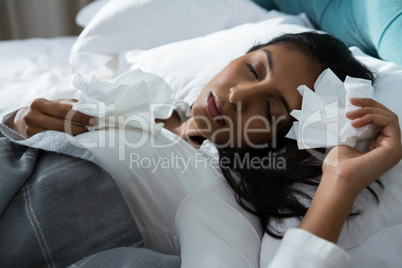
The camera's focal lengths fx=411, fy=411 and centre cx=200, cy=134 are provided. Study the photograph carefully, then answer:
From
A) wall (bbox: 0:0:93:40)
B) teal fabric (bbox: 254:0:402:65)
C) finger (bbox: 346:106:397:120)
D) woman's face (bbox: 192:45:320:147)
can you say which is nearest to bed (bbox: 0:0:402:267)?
teal fabric (bbox: 254:0:402:65)

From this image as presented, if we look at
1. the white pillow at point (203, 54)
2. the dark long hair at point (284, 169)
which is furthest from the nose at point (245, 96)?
the white pillow at point (203, 54)

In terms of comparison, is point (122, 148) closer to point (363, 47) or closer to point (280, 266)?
point (280, 266)

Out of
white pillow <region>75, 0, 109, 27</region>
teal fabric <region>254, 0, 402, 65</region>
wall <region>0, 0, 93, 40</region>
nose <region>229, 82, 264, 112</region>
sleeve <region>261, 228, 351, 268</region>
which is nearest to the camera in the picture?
sleeve <region>261, 228, 351, 268</region>

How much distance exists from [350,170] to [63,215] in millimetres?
510

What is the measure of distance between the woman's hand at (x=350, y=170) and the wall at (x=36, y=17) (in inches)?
83.9

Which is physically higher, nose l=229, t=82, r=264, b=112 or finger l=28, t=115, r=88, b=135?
nose l=229, t=82, r=264, b=112

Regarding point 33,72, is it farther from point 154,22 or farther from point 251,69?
point 251,69

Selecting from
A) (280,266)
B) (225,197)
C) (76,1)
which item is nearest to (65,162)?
(225,197)

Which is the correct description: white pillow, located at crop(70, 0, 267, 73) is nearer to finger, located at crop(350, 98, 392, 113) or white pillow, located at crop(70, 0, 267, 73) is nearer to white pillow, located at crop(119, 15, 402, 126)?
white pillow, located at crop(119, 15, 402, 126)

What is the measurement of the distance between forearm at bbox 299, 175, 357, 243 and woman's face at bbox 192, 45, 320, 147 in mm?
255

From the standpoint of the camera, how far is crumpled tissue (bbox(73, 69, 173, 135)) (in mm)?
897

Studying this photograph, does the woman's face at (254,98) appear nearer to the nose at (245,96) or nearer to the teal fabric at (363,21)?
the nose at (245,96)

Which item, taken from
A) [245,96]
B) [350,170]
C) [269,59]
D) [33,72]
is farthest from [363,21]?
[33,72]

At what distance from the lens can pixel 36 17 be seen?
8.09 feet
